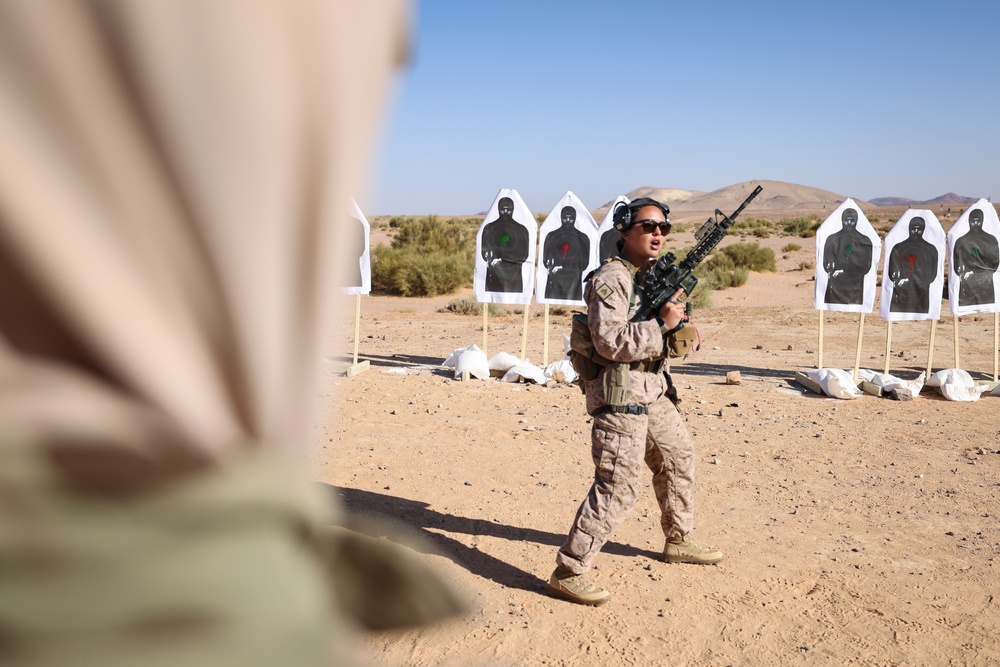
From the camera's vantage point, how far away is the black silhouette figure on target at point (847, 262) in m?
8.87

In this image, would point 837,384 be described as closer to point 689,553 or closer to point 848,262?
point 848,262

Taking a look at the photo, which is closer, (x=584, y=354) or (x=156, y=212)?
(x=156, y=212)

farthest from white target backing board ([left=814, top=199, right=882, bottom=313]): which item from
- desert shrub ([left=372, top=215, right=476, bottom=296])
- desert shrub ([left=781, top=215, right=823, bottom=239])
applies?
desert shrub ([left=781, top=215, right=823, bottom=239])

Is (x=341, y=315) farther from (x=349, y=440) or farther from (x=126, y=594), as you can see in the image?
(x=349, y=440)

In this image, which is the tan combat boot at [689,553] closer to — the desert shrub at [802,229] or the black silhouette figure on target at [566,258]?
the black silhouette figure on target at [566,258]

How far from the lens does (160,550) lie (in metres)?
0.51

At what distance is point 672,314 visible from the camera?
A: 135 inches

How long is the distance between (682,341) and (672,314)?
131mm

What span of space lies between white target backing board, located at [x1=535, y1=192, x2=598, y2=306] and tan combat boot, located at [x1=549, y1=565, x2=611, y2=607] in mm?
5686

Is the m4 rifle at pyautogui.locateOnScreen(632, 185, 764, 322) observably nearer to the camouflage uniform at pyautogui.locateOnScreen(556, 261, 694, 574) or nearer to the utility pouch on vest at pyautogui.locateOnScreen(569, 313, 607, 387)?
the camouflage uniform at pyautogui.locateOnScreen(556, 261, 694, 574)

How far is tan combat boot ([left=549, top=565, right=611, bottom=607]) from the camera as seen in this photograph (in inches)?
139

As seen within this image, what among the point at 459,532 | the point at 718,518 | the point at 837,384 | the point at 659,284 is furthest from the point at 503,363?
the point at 659,284

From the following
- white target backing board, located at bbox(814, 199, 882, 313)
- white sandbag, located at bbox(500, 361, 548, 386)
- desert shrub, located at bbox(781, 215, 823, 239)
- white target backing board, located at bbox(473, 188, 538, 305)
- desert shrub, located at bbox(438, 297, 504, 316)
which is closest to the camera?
white sandbag, located at bbox(500, 361, 548, 386)

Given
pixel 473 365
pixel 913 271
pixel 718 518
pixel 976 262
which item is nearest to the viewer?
pixel 718 518
